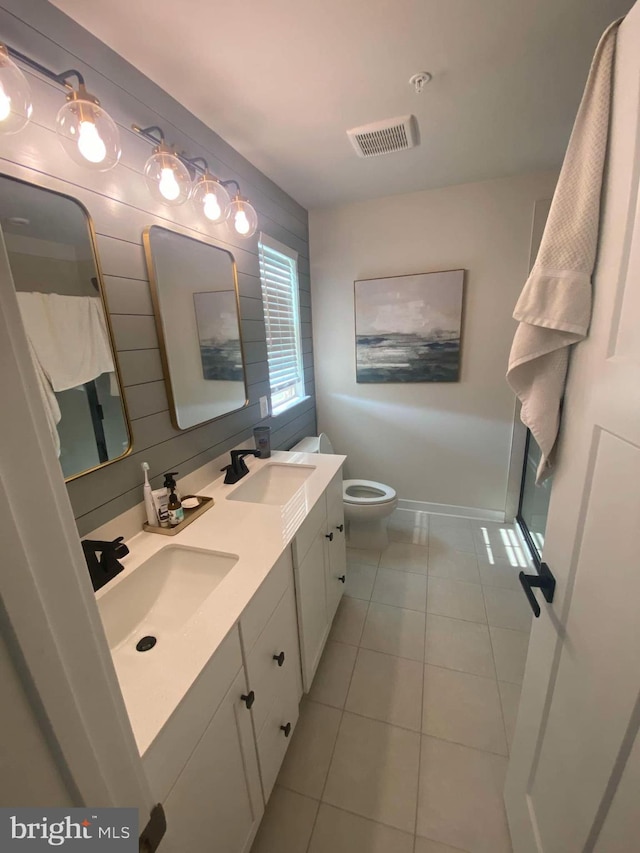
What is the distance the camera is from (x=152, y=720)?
2.02 feet

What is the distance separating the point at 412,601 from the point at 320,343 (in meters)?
1.94

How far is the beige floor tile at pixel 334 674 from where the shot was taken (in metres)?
1.48

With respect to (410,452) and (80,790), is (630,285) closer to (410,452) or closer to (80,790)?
(80,790)

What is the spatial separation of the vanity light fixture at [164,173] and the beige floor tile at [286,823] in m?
2.11

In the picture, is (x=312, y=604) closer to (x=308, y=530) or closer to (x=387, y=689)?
(x=308, y=530)

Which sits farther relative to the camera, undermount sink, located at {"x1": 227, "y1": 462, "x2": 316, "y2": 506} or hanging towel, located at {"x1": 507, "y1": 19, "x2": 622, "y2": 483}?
undermount sink, located at {"x1": 227, "y1": 462, "x2": 316, "y2": 506}

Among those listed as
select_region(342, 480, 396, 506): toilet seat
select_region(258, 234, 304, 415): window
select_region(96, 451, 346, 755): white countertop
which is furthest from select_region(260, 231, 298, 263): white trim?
select_region(342, 480, 396, 506): toilet seat

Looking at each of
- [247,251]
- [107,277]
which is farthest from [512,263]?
[107,277]

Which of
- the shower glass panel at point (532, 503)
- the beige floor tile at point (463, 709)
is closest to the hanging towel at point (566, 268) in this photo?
the beige floor tile at point (463, 709)

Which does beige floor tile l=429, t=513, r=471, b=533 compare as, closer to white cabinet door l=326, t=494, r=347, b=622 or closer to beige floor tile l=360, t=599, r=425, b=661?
beige floor tile l=360, t=599, r=425, b=661

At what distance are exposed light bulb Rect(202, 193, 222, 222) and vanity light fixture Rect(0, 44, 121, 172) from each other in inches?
18.5

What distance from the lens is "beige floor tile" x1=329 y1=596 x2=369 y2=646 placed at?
176cm

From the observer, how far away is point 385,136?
159cm

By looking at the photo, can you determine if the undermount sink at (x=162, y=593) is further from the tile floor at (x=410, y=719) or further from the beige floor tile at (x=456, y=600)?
the beige floor tile at (x=456, y=600)
